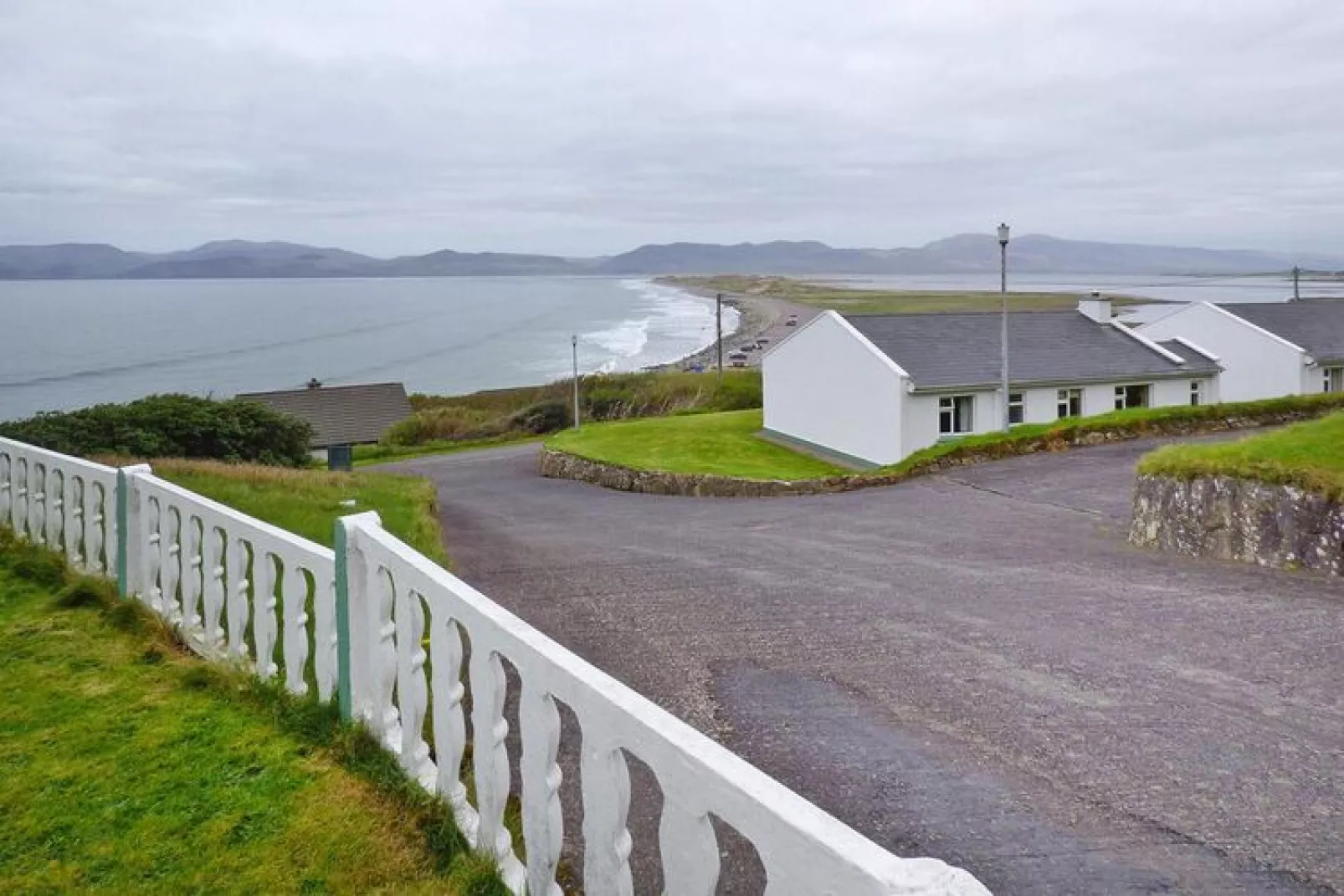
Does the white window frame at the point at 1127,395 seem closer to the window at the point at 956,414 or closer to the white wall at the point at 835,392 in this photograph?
the window at the point at 956,414

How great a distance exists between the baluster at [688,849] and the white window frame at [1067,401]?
30919mm

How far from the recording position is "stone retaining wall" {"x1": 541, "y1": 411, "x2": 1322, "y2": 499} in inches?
884

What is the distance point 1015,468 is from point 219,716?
729 inches

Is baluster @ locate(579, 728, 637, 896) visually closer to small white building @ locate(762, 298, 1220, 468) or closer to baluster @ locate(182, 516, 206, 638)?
baluster @ locate(182, 516, 206, 638)

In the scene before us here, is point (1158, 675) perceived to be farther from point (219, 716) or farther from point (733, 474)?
point (733, 474)

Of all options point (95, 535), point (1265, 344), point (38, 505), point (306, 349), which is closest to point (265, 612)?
point (95, 535)

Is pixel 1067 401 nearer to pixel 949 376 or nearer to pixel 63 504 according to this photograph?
pixel 949 376

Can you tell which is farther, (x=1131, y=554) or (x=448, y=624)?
(x=1131, y=554)

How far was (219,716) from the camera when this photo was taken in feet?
16.6

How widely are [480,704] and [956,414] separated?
2794 cm

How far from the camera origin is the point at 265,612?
203 inches

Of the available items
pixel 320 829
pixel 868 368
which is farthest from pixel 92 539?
pixel 868 368

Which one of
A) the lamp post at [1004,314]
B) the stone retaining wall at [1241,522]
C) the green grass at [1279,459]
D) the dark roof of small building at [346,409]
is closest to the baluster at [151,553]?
the stone retaining wall at [1241,522]

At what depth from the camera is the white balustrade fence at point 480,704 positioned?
2375 millimetres
